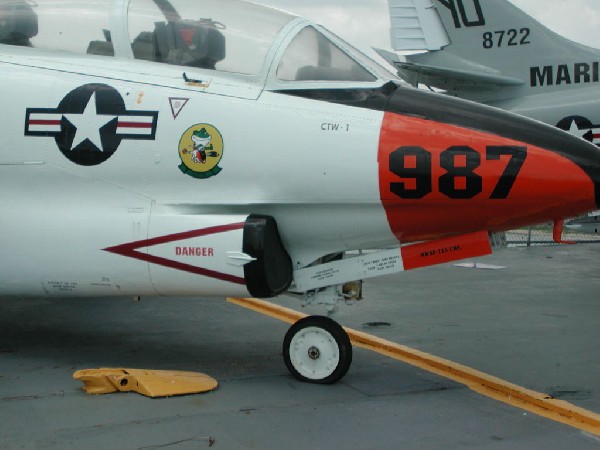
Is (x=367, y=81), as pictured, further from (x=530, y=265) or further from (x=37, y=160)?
(x=530, y=265)

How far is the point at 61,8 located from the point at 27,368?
273cm

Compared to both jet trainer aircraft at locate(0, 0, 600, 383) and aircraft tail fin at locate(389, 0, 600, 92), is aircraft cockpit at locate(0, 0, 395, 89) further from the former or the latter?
aircraft tail fin at locate(389, 0, 600, 92)

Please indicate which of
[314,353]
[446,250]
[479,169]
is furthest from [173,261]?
[479,169]

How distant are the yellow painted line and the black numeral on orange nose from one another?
1.37 m

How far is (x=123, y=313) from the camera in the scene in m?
8.50

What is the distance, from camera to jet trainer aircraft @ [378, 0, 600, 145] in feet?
41.7

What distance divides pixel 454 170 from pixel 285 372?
6.62 ft

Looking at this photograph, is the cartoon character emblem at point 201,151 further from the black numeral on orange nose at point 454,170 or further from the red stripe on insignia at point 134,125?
the black numeral on orange nose at point 454,170

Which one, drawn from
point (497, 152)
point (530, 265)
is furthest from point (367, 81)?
point (530, 265)

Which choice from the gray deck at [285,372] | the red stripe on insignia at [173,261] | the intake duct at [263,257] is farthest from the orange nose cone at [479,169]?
the gray deck at [285,372]

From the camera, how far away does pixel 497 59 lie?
1350 centimetres

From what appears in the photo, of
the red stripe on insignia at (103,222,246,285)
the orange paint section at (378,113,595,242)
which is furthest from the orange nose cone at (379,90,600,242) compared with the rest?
the red stripe on insignia at (103,222,246,285)

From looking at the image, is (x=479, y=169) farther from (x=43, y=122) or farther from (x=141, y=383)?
(x=43, y=122)

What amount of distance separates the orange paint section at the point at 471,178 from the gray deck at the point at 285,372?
1.25 m
